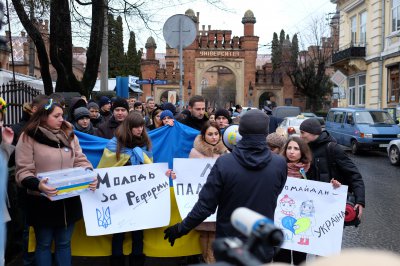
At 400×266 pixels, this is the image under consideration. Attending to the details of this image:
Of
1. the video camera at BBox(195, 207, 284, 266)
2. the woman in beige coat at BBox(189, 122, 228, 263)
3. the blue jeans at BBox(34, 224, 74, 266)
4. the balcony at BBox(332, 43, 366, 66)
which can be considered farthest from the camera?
the balcony at BBox(332, 43, 366, 66)

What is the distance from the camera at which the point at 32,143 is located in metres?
4.39

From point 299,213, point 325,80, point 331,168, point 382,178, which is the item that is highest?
point 325,80

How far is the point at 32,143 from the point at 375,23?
2834cm

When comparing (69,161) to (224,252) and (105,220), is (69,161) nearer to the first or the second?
(105,220)

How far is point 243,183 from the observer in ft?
11.2

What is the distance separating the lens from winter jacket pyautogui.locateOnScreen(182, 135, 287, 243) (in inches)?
134

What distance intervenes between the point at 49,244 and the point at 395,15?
27.1 meters

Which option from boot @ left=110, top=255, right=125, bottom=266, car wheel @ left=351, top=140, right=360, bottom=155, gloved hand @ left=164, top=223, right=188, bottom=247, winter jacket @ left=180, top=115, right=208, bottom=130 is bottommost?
boot @ left=110, top=255, right=125, bottom=266

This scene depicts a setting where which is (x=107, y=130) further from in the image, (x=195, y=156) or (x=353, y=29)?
(x=353, y=29)

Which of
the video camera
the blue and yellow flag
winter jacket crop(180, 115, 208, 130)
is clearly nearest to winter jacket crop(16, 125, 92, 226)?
the blue and yellow flag

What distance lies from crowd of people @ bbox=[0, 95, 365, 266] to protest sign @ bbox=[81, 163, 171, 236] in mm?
140

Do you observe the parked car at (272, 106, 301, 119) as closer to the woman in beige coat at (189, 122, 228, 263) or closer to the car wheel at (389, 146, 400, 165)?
the car wheel at (389, 146, 400, 165)

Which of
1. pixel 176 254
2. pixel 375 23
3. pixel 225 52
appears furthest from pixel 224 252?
pixel 225 52

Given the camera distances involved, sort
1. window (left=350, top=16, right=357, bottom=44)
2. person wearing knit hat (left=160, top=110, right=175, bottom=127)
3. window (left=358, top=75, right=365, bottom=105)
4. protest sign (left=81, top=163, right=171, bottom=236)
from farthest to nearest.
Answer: window (left=350, top=16, right=357, bottom=44) < window (left=358, top=75, right=365, bottom=105) < person wearing knit hat (left=160, top=110, right=175, bottom=127) < protest sign (left=81, top=163, right=171, bottom=236)
